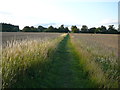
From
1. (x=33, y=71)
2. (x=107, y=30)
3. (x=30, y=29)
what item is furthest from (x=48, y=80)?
(x=107, y=30)

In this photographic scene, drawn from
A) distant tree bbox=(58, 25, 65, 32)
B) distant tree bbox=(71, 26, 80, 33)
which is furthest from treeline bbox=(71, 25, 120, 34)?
distant tree bbox=(58, 25, 65, 32)

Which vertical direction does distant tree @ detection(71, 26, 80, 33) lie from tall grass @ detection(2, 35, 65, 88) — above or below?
above

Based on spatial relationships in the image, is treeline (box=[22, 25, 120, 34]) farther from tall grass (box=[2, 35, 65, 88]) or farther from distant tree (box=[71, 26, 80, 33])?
tall grass (box=[2, 35, 65, 88])

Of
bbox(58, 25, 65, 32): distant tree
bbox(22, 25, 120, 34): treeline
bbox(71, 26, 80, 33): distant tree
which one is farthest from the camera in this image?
bbox(71, 26, 80, 33): distant tree

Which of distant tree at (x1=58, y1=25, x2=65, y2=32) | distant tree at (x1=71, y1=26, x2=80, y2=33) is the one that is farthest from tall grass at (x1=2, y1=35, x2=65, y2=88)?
distant tree at (x1=71, y1=26, x2=80, y2=33)

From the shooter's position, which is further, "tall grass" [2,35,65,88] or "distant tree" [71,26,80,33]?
"distant tree" [71,26,80,33]

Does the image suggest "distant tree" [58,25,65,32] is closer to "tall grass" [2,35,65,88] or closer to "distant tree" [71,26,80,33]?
"distant tree" [71,26,80,33]

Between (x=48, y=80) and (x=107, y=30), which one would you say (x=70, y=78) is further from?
(x=107, y=30)

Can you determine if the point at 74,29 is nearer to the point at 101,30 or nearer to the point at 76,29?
the point at 76,29

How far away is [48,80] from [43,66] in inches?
44.4

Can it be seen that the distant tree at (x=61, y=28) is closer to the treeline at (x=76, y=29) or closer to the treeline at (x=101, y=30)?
the treeline at (x=76, y=29)

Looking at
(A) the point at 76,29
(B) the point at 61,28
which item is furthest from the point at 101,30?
(B) the point at 61,28

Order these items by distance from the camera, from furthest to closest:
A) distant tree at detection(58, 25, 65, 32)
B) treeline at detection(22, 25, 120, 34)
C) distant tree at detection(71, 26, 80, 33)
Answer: distant tree at detection(71, 26, 80, 33)
distant tree at detection(58, 25, 65, 32)
treeline at detection(22, 25, 120, 34)

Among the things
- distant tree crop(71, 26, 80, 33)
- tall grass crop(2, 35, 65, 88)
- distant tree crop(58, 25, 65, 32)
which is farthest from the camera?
distant tree crop(71, 26, 80, 33)
